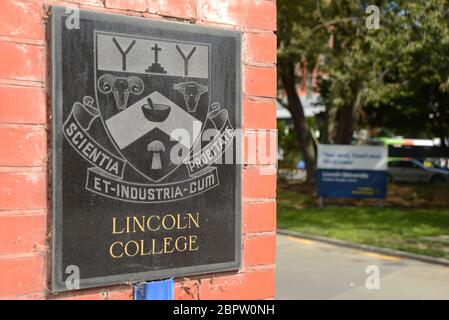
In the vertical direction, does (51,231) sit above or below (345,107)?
below

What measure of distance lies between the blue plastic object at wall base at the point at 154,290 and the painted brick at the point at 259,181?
0.45m

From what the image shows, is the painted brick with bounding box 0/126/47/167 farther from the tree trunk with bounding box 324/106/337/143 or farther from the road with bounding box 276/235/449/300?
the tree trunk with bounding box 324/106/337/143

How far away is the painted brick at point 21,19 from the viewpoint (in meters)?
1.82

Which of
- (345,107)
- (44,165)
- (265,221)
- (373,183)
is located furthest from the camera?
(345,107)

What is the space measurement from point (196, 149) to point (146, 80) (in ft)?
0.98

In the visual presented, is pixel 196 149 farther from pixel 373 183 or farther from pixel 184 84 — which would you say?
pixel 373 183

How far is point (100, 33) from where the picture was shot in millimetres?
1967

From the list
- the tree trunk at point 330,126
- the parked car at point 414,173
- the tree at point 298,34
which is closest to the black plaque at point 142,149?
the tree at point 298,34

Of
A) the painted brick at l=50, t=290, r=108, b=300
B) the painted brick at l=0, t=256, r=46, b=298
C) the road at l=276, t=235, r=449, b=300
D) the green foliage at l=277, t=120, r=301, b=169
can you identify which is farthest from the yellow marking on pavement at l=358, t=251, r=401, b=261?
the green foliage at l=277, t=120, r=301, b=169

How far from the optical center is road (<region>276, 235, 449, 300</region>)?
7.52 m

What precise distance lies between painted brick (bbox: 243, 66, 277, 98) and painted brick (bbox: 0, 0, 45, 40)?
2.53 ft

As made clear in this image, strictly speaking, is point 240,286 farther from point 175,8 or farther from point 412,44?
point 412,44
